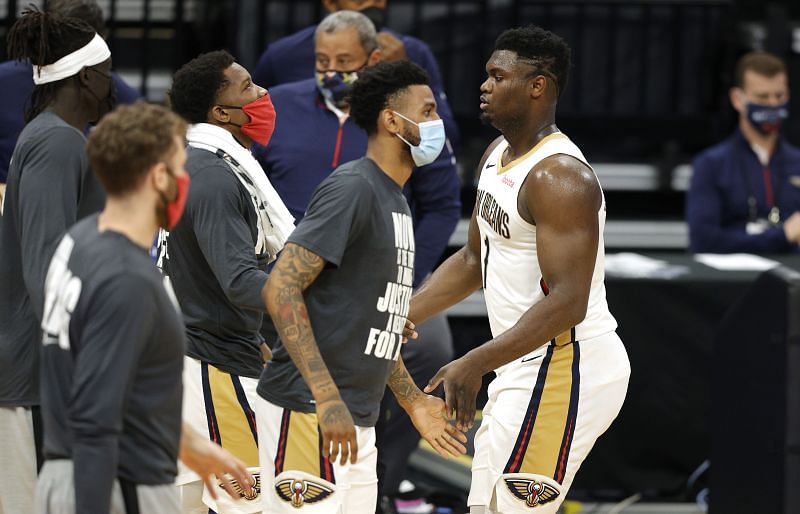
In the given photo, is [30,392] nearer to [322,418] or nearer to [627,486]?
[322,418]

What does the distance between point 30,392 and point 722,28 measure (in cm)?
736

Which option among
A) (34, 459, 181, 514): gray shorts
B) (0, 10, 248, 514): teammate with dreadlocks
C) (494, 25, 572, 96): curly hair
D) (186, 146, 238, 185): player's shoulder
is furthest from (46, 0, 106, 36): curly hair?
(34, 459, 181, 514): gray shorts

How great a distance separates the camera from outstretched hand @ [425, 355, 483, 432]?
179 inches

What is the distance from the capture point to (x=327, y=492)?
4328 mm

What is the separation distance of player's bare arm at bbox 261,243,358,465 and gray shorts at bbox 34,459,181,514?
768 millimetres

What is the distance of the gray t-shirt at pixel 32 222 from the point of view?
416 centimetres

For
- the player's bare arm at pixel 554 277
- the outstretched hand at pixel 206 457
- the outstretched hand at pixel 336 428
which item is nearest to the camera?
the outstretched hand at pixel 206 457

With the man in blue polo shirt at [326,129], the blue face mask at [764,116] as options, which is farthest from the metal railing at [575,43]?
the man in blue polo shirt at [326,129]

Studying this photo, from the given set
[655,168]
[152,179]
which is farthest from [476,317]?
[152,179]

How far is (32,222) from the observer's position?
164 inches

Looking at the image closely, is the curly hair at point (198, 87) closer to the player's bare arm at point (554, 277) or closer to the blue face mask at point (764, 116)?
the player's bare arm at point (554, 277)

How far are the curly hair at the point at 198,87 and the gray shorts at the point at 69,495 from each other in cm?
179

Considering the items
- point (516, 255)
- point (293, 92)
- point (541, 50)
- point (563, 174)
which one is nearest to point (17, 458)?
point (516, 255)

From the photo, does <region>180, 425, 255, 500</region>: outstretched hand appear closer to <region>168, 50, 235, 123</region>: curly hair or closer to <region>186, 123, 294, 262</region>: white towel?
<region>186, 123, 294, 262</region>: white towel
